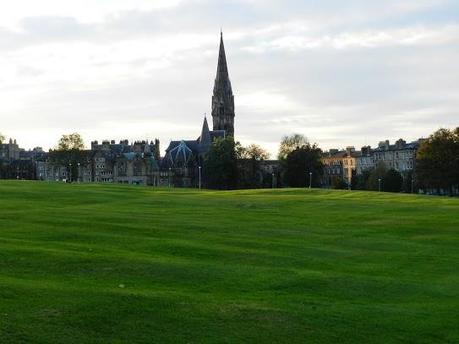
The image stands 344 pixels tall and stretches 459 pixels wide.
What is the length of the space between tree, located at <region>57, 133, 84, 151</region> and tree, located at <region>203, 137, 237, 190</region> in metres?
41.4

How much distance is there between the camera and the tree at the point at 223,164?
15600cm

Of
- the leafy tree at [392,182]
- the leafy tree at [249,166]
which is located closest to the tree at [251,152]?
the leafy tree at [249,166]

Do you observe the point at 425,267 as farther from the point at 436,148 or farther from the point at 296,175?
the point at 296,175

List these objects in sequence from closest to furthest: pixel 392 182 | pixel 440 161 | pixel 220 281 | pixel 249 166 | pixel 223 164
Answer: pixel 220 281 < pixel 440 161 < pixel 223 164 < pixel 392 182 < pixel 249 166

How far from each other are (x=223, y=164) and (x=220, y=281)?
135 metres

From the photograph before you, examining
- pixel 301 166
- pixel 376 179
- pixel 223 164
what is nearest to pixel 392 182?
pixel 376 179

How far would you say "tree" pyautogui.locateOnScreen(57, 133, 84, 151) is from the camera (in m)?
183

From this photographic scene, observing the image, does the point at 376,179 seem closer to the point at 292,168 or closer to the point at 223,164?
the point at 292,168

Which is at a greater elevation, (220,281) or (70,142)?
(70,142)

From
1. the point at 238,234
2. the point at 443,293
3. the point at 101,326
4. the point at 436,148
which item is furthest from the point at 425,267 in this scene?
the point at 436,148

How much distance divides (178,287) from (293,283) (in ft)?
11.8

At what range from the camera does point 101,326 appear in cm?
1556

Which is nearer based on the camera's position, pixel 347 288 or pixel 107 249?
pixel 347 288

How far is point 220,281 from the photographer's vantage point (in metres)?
20.8
